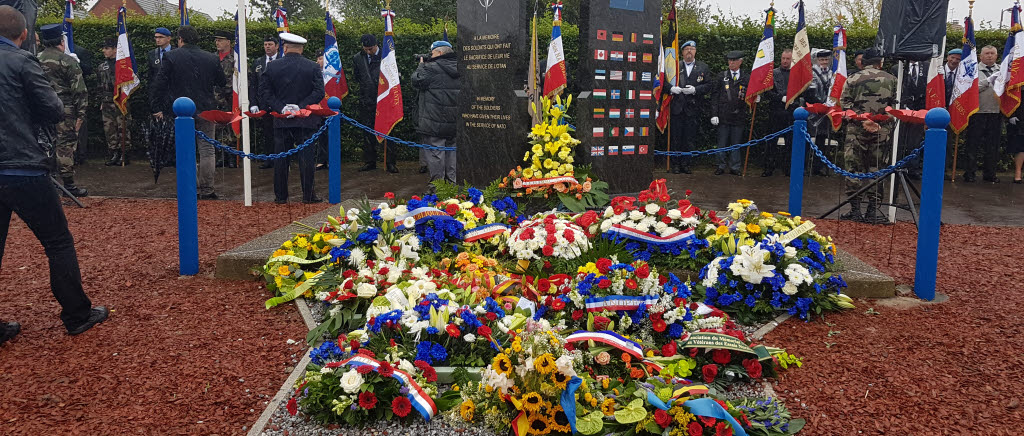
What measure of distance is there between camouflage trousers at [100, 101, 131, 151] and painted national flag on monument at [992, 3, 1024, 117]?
14.8 metres

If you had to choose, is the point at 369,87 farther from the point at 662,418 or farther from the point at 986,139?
the point at 662,418

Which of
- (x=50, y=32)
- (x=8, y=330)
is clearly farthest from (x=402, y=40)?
(x=8, y=330)

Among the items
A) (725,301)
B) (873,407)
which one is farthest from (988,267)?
(873,407)

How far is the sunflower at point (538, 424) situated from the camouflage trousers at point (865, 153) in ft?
22.7

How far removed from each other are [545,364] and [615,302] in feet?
4.44

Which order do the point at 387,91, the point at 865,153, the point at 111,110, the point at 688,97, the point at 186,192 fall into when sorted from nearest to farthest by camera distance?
the point at 186,192 → the point at 865,153 → the point at 387,91 → the point at 688,97 → the point at 111,110

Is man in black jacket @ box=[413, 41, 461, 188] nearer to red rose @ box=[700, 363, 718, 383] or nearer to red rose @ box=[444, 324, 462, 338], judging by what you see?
red rose @ box=[444, 324, 462, 338]

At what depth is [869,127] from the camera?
9.25m

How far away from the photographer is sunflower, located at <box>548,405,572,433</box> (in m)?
3.38

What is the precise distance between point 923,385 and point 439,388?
2482mm

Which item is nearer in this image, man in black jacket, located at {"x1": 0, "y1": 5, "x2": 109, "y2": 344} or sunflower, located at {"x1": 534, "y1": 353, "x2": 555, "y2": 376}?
sunflower, located at {"x1": 534, "y1": 353, "x2": 555, "y2": 376}

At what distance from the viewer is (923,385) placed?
13.5ft

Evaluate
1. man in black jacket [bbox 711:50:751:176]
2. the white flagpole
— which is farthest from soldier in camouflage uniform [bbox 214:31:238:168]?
man in black jacket [bbox 711:50:751:176]

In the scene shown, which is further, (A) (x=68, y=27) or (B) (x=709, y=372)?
(A) (x=68, y=27)
